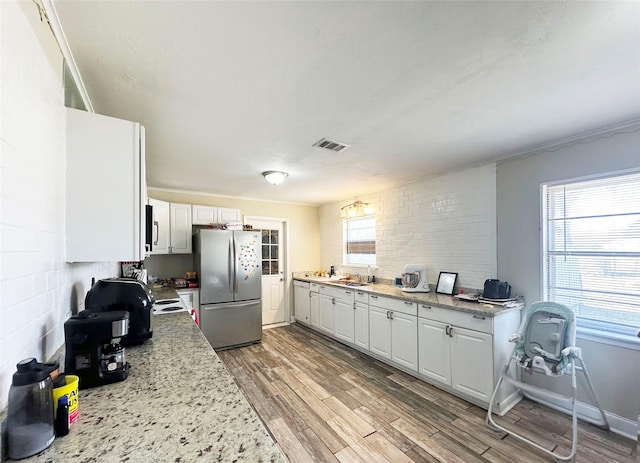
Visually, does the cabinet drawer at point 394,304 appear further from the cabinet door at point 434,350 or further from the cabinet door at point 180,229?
the cabinet door at point 180,229

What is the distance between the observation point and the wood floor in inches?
75.9

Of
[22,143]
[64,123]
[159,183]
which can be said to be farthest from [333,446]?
[159,183]

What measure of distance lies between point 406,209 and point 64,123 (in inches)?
143

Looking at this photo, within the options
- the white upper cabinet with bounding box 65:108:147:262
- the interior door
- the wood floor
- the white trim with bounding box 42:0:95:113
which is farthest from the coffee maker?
the interior door

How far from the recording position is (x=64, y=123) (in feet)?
4.24

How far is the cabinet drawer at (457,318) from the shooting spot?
2445 mm

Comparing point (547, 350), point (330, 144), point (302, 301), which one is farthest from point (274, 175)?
point (547, 350)

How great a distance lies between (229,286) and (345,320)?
1835 millimetres

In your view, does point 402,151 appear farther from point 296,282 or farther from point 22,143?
point 296,282

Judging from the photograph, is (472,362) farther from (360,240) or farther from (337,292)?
(360,240)

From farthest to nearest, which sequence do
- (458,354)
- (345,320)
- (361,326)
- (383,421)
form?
(345,320) → (361,326) → (458,354) → (383,421)

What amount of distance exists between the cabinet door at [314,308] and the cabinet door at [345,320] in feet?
1.65

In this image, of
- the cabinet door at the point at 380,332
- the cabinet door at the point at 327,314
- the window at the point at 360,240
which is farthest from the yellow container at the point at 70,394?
the window at the point at 360,240

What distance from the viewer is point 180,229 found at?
4.24 m
